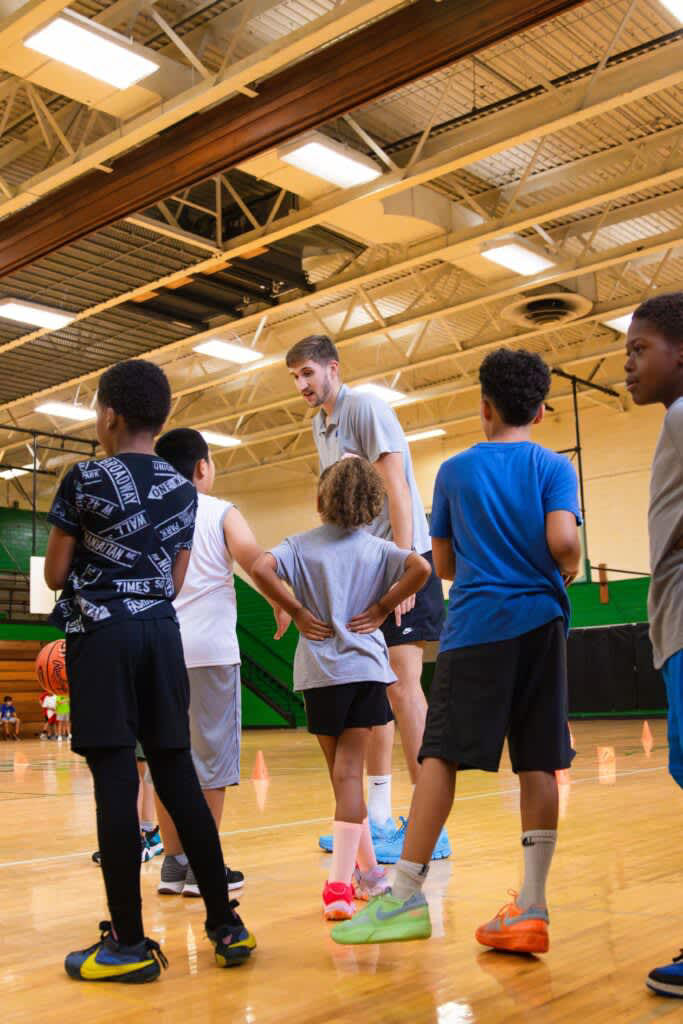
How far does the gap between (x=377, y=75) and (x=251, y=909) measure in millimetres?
5878

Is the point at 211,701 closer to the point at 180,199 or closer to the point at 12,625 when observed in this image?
the point at 180,199

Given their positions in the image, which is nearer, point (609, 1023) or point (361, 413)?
point (609, 1023)

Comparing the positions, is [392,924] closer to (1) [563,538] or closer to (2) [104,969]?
(2) [104,969]

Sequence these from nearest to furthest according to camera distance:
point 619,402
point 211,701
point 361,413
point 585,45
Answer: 1. point 211,701
2. point 361,413
3. point 585,45
4. point 619,402

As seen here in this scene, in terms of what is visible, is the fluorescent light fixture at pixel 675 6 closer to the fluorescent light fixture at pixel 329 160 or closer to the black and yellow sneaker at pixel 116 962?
the fluorescent light fixture at pixel 329 160

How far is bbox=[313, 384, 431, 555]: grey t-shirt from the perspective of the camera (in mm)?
3338

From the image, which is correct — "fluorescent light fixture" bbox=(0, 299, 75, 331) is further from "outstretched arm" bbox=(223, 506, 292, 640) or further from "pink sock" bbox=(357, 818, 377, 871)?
"pink sock" bbox=(357, 818, 377, 871)

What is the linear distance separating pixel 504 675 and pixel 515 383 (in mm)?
650

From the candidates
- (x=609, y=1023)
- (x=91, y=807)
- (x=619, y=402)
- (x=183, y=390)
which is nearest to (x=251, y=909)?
(x=609, y=1023)

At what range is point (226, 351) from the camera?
13.7 metres

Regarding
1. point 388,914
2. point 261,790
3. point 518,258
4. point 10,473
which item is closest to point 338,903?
point 388,914

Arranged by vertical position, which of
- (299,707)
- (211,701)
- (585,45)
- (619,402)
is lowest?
(299,707)

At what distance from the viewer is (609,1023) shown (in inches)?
68.0

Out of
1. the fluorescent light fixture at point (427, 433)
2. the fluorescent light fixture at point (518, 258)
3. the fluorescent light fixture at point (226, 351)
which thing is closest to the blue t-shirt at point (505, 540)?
the fluorescent light fixture at point (518, 258)
